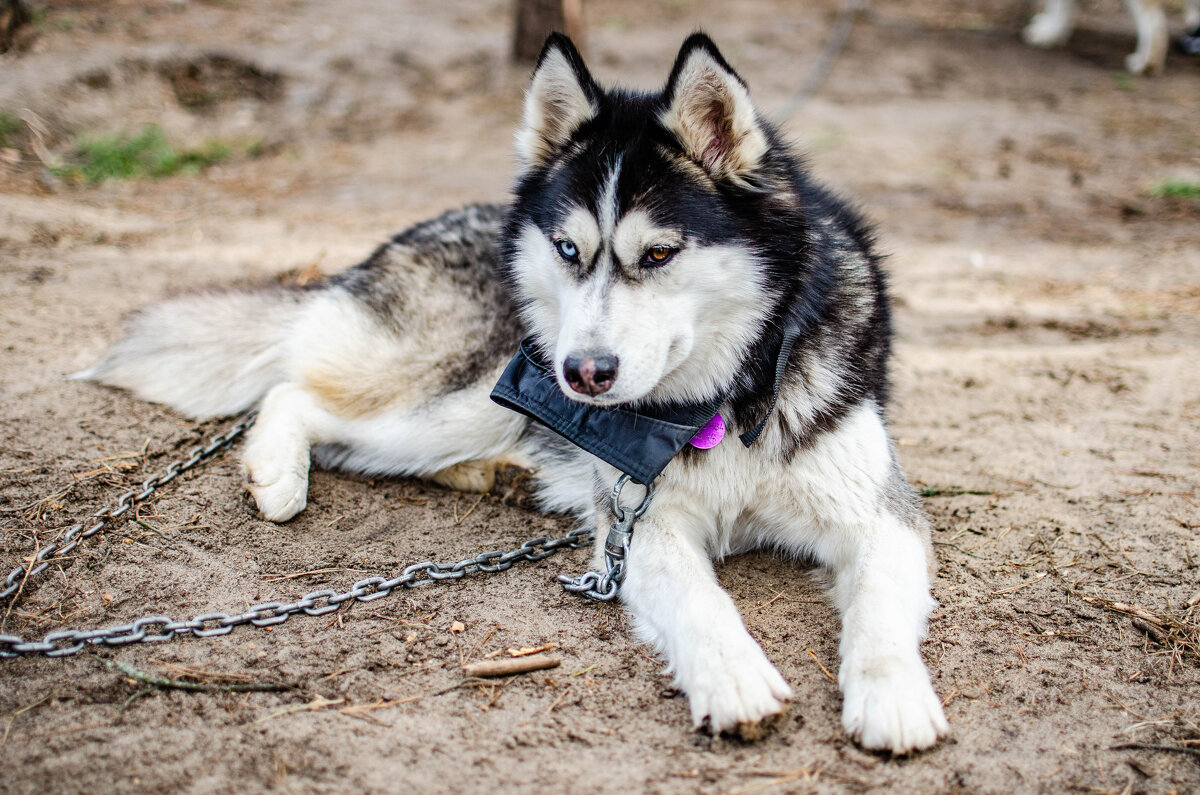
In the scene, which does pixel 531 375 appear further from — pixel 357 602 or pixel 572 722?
pixel 572 722

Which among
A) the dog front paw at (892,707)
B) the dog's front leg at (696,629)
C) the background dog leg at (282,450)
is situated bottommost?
the background dog leg at (282,450)

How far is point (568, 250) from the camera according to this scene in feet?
8.55

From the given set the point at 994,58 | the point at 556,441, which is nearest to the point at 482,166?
the point at 556,441

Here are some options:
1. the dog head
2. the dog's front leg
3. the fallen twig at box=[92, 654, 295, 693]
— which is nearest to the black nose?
the dog head

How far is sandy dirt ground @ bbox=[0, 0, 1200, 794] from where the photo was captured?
6.80 ft

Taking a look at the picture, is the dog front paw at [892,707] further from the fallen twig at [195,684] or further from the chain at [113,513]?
the chain at [113,513]

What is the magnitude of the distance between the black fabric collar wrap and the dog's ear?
598mm

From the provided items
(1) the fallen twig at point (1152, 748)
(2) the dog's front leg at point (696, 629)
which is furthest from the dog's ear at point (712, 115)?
(1) the fallen twig at point (1152, 748)

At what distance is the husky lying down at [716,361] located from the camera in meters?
2.30

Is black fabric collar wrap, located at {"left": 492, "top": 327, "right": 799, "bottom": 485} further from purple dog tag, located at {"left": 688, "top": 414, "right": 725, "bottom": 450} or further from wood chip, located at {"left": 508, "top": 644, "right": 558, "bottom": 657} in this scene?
wood chip, located at {"left": 508, "top": 644, "right": 558, "bottom": 657}

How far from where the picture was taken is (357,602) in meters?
2.74

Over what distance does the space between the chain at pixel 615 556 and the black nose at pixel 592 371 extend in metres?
0.56

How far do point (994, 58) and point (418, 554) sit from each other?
11484mm

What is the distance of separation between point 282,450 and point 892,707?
8.40 ft
